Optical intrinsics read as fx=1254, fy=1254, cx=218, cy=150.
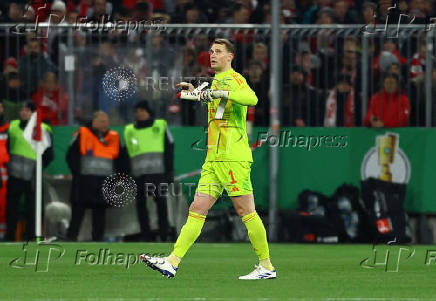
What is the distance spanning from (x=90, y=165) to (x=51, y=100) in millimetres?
1097

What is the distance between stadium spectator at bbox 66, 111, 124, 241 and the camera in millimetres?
18172

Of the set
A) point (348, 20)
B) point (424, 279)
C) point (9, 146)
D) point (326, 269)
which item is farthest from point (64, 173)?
point (424, 279)

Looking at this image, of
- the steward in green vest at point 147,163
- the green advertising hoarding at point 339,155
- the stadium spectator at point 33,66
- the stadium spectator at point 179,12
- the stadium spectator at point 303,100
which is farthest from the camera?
the stadium spectator at point 179,12

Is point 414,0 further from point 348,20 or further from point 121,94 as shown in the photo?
point 121,94

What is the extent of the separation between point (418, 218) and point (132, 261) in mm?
5652

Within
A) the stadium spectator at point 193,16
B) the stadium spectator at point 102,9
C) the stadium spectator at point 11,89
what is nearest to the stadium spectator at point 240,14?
the stadium spectator at point 193,16

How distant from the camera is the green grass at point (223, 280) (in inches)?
413

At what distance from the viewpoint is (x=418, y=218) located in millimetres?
18375

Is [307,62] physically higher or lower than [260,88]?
higher

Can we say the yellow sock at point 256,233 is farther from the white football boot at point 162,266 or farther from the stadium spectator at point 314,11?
the stadium spectator at point 314,11

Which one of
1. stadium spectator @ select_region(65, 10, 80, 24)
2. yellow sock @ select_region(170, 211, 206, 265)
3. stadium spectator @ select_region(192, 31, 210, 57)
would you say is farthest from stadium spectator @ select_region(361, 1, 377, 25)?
yellow sock @ select_region(170, 211, 206, 265)

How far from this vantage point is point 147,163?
59.7ft

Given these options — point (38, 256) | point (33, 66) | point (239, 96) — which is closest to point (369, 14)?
point (33, 66)

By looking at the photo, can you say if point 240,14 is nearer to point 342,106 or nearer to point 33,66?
point 342,106
